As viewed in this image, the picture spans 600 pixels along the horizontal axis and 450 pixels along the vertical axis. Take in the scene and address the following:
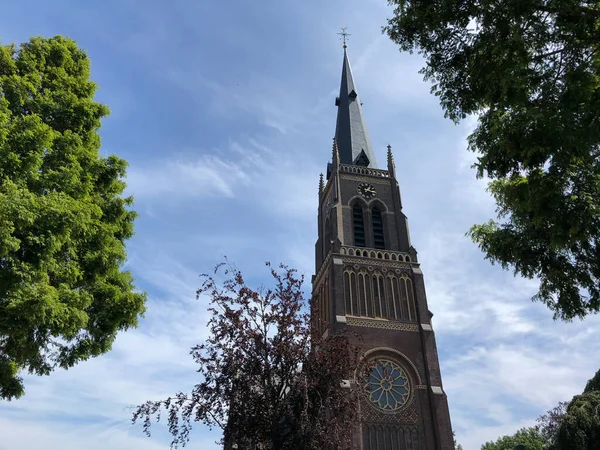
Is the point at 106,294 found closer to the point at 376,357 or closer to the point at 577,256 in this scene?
the point at 577,256

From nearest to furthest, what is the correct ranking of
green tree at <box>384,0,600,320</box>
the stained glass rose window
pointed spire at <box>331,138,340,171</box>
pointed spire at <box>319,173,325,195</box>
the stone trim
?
1. green tree at <box>384,0,600,320</box>
2. the stained glass rose window
3. the stone trim
4. pointed spire at <box>331,138,340,171</box>
5. pointed spire at <box>319,173,325,195</box>

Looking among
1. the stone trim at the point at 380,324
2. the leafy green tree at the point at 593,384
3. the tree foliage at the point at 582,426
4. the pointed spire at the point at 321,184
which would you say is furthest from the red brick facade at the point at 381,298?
the leafy green tree at the point at 593,384

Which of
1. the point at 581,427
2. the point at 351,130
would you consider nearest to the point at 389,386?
the point at 581,427

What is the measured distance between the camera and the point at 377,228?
115 ft

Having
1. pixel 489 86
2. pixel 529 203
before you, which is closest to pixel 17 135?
pixel 489 86

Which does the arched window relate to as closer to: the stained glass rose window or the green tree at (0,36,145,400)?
the stained glass rose window

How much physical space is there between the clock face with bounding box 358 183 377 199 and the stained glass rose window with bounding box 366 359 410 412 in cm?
1308

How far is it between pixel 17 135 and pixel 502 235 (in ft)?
32.7

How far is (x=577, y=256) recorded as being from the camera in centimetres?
968

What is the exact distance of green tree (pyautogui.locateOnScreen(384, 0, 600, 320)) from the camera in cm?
730

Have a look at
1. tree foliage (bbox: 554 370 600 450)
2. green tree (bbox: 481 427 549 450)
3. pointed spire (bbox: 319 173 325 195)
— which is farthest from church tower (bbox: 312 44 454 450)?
green tree (bbox: 481 427 549 450)

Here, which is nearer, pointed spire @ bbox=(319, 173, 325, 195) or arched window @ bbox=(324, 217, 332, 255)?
arched window @ bbox=(324, 217, 332, 255)

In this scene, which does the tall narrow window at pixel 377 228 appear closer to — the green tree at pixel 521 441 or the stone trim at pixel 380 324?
the stone trim at pixel 380 324

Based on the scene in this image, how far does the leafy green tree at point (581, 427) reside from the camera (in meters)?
24.8
